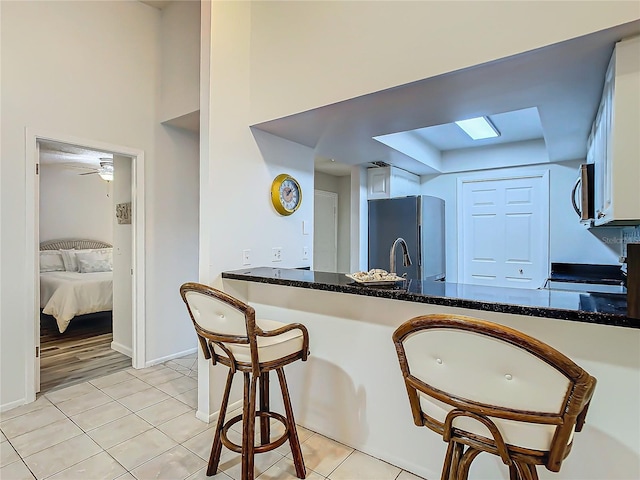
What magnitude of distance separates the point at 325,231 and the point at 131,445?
4.12m

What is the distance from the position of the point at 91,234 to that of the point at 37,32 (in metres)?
4.68

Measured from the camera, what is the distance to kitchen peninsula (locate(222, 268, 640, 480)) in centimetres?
130

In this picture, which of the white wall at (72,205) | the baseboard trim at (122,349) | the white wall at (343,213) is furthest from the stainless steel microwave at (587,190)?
the white wall at (72,205)

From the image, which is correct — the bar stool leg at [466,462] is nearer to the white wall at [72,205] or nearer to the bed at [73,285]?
the bed at [73,285]

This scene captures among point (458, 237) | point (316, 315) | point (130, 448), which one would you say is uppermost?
point (458, 237)

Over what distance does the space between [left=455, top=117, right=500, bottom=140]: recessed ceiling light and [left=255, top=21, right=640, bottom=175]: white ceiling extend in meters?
0.12

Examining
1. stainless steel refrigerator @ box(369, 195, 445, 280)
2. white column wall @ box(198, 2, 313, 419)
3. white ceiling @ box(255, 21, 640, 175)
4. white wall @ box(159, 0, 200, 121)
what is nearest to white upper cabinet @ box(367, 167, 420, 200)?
stainless steel refrigerator @ box(369, 195, 445, 280)

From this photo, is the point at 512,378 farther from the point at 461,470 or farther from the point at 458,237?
the point at 458,237

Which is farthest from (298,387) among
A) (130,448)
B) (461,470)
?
(461,470)

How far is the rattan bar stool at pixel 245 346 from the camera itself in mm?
1516

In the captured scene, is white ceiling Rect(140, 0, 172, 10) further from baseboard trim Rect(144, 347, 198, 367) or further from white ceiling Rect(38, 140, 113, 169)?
baseboard trim Rect(144, 347, 198, 367)

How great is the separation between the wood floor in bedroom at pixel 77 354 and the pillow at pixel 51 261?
39.1 inches

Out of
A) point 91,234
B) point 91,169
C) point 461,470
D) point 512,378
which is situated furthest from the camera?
point 91,234

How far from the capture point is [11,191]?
2.56m
